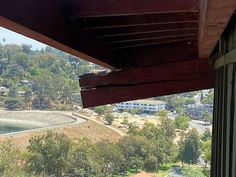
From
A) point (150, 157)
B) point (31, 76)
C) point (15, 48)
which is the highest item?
point (15, 48)

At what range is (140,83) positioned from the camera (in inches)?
87.4

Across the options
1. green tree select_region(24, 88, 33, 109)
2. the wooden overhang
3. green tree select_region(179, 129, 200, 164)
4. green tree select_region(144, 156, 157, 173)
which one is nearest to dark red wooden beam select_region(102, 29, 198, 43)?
the wooden overhang

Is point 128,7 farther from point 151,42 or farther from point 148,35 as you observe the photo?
point 151,42

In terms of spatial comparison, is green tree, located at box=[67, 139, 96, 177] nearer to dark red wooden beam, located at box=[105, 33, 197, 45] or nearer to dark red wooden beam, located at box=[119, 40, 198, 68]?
dark red wooden beam, located at box=[119, 40, 198, 68]

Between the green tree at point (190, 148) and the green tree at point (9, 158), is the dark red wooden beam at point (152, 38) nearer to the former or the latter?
the green tree at point (190, 148)

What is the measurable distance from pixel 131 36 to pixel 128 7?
577mm

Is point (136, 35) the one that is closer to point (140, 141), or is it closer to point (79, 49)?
point (79, 49)

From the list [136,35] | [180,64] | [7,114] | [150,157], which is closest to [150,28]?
[136,35]

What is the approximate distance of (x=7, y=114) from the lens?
71.2ft

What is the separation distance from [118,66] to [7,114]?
20405 mm

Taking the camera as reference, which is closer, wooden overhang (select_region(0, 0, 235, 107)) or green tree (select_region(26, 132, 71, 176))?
wooden overhang (select_region(0, 0, 235, 107))

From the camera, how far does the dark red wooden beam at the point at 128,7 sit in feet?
3.43

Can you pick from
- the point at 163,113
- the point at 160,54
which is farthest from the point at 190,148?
the point at 160,54

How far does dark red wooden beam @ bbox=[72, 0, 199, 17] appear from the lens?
105 cm
